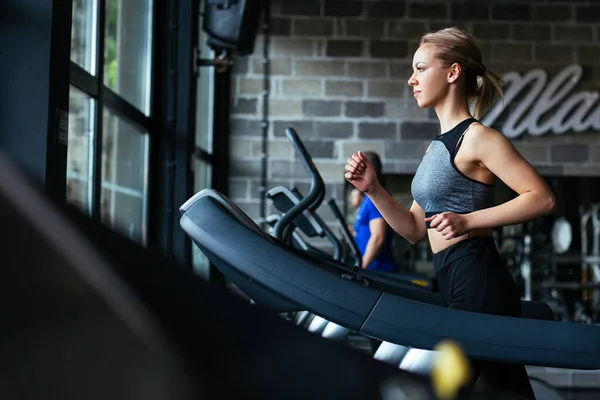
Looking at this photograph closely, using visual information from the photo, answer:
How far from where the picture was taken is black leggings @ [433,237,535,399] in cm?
167

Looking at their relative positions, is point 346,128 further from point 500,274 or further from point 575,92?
point 500,274

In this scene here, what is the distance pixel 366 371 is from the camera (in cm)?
51

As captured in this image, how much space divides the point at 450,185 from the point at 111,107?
2.47m

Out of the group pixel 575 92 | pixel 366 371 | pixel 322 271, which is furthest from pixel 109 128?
pixel 575 92

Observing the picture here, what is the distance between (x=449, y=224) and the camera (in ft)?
5.20

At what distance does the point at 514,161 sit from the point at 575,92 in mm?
6162

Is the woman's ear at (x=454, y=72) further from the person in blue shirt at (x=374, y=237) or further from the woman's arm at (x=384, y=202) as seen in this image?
the person in blue shirt at (x=374, y=237)

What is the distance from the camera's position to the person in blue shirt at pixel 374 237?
442 centimetres

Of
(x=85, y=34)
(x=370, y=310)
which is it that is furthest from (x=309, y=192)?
(x=85, y=34)

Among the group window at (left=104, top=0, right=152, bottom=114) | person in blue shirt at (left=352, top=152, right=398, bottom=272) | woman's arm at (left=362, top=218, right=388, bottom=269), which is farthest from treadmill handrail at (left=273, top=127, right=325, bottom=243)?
woman's arm at (left=362, top=218, right=388, bottom=269)

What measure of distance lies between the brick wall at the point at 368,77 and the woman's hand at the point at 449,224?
18.8 feet

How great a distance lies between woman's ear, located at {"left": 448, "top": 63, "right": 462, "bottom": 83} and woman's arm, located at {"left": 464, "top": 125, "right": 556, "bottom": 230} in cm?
17

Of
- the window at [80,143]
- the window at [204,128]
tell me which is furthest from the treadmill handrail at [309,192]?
the window at [204,128]

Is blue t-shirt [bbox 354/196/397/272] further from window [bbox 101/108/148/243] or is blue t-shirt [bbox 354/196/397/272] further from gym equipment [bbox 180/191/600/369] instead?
gym equipment [bbox 180/191/600/369]
